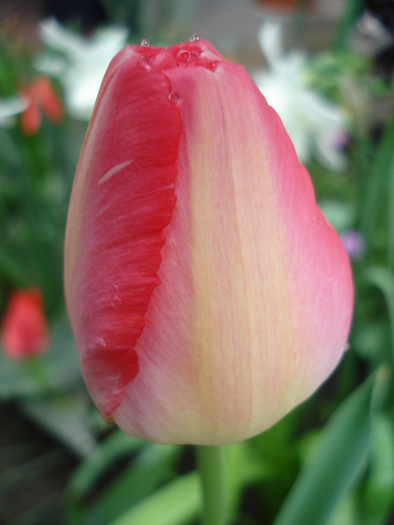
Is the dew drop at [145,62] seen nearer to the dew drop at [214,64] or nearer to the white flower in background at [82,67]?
the dew drop at [214,64]

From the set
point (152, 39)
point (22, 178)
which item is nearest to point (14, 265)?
point (22, 178)

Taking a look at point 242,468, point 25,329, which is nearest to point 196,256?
point 242,468

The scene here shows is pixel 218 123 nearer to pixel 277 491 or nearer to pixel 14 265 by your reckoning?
pixel 277 491

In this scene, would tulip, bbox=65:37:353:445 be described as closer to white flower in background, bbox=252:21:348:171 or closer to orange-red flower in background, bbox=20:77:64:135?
white flower in background, bbox=252:21:348:171

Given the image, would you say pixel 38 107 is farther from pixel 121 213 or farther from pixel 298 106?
pixel 121 213

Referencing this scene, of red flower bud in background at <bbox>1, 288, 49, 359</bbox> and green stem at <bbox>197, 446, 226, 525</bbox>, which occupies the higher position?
green stem at <bbox>197, 446, 226, 525</bbox>

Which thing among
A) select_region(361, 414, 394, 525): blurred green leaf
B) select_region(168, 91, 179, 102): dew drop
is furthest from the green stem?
select_region(361, 414, 394, 525): blurred green leaf
